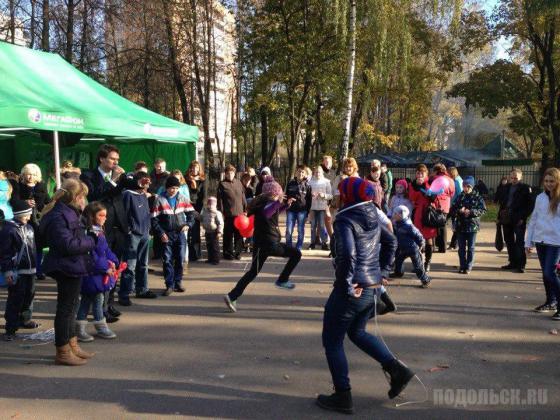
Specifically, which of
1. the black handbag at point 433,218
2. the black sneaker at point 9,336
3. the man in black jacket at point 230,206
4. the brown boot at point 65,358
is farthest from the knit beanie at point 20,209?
the black handbag at point 433,218

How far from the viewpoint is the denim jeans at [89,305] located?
5922 mm

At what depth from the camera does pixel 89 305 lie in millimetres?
5996

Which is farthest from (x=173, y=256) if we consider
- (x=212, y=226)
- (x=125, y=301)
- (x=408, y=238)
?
(x=408, y=238)

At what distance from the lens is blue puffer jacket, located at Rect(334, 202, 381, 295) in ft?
13.6

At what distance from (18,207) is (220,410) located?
3.34m

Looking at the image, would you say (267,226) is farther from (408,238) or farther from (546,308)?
(546,308)

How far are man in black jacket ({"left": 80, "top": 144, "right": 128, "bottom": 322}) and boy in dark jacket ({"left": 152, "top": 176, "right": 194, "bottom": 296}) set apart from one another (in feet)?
2.27

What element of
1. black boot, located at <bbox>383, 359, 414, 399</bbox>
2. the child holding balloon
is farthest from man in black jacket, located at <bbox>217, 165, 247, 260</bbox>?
black boot, located at <bbox>383, 359, 414, 399</bbox>

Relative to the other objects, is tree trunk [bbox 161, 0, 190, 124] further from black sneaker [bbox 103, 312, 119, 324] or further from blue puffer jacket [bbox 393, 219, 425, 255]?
black sneaker [bbox 103, 312, 119, 324]

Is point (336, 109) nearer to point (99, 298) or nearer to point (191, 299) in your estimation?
point (191, 299)

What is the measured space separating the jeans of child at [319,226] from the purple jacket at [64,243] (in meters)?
7.42

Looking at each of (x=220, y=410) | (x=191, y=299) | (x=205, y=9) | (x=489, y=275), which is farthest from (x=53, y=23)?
(x=220, y=410)

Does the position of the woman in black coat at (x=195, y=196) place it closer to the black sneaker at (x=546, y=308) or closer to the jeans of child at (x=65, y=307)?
the jeans of child at (x=65, y=307)

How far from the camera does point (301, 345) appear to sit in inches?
231
